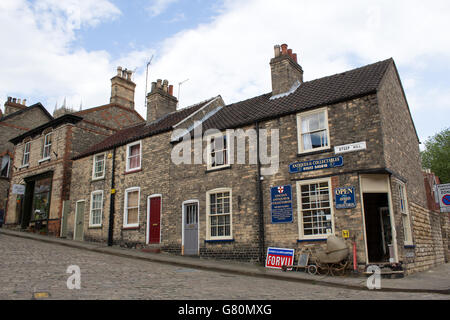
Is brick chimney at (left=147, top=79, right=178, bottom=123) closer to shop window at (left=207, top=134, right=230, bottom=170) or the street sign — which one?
shop window at (left=207, top=134, right=230, bottom=170)

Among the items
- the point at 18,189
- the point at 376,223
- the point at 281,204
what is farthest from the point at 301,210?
the point at 18,189

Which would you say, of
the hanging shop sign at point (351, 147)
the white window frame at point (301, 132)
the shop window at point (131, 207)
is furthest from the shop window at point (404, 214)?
the shop window at point (131, 207)

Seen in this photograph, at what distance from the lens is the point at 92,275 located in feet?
32.7

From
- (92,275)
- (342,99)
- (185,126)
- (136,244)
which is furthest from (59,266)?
(342,99)

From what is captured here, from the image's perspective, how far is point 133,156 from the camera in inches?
773

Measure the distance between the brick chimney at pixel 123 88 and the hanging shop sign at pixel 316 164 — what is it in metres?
17.5

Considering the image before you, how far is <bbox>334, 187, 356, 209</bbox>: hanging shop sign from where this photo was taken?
1182 cm

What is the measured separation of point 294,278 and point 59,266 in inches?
283

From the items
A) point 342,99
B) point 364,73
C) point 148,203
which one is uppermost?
point 364,73

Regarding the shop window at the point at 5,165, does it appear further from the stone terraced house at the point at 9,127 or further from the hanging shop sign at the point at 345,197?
the hanging shop sign at the point at 345,197

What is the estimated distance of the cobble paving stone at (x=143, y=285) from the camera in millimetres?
7602

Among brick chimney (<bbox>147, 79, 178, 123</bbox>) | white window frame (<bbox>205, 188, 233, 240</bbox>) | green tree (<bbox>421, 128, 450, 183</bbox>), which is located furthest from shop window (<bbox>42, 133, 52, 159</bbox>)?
green tree (<bbox>421, 128, 450, 183</bbox>)

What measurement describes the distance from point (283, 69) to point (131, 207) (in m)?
10.1

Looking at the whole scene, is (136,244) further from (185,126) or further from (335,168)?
(335,168)
